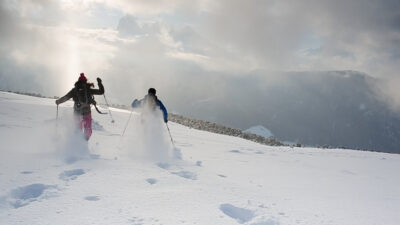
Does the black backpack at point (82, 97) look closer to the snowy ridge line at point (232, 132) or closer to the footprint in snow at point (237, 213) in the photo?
the footprint in snow at point (237, 213)

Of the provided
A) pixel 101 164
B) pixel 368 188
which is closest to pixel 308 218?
pixel 368 188

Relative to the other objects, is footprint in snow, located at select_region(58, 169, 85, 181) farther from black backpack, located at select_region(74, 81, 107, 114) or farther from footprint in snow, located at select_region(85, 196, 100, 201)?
black backpack, located at select_region(74, 81, 107, 114)

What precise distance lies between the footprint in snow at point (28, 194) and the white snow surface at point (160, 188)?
2 cm

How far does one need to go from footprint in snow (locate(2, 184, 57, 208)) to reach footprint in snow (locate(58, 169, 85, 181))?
602 millimetres

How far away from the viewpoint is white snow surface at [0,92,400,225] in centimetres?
478

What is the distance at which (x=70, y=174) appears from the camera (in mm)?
6746

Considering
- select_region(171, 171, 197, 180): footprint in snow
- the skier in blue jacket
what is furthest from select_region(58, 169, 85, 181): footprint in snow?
the skier in blue jacket

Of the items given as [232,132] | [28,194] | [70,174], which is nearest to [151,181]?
[70,174]

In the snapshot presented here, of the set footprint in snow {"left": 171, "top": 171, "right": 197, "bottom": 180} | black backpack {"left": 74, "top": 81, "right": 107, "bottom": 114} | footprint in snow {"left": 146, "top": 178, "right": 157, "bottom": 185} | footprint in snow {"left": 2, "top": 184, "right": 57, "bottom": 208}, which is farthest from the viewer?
black backpack {"left": 74, "top": 81, "right": 107, "bottom": 114}

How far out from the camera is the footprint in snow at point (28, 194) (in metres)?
4.95

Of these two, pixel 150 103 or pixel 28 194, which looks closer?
pixel 28 194

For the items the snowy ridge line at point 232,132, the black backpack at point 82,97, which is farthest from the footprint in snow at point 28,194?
the snowy ridge line at point 232,132

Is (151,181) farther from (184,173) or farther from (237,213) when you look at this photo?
(237,213)

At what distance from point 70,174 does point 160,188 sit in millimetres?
2353
